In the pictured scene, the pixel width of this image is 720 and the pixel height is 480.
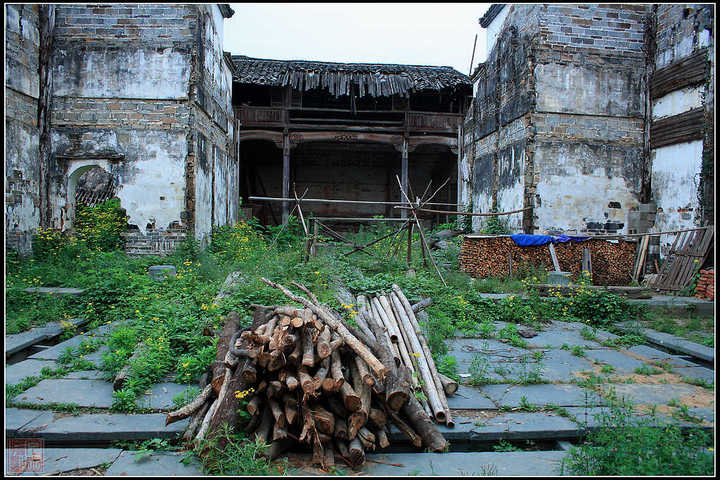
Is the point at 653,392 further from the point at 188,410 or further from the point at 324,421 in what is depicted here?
the point at 188,410

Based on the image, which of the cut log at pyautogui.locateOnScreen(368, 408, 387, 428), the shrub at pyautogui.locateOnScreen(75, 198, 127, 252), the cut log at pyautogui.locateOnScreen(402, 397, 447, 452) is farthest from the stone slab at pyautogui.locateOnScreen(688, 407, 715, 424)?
the shrub at pyautogui.locateOnScreen(75, 198, 127, 252)

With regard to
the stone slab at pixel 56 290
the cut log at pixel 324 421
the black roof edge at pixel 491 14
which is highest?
the black roof edge at pixel 491 14

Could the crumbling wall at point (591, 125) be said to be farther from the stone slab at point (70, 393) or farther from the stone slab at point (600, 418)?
the stone slab at point (70, 393)

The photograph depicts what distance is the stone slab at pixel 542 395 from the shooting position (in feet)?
13.2

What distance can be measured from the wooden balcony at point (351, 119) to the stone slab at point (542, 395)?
14.0 meters

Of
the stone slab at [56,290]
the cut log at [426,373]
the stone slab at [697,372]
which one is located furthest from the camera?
the stone slab at [56,290]

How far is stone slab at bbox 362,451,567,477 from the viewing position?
2.94 m

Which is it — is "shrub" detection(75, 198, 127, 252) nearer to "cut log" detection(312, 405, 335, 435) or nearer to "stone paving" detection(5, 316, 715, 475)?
"stone paving" detection(5, 316, 715, 475)

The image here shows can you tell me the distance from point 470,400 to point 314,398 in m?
1.72

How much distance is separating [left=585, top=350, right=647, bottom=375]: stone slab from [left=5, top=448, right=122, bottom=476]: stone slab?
5.11m

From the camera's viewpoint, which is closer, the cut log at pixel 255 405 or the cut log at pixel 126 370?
the cut log at pixel 255 405

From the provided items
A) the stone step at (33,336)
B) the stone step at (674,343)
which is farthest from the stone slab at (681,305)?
the stone step at (33,336)

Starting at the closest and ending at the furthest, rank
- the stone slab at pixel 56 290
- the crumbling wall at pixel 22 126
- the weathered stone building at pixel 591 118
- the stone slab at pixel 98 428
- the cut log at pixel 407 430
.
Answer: the cut log at pixel 407 430
the stone slab at pixel 98 428
the stone slab at pixel 56 290
the crumbling wall at pixel 22 126
the weathered stone building at pixel 591 118

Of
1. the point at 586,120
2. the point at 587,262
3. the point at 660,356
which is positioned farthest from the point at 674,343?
the point at 586,120
